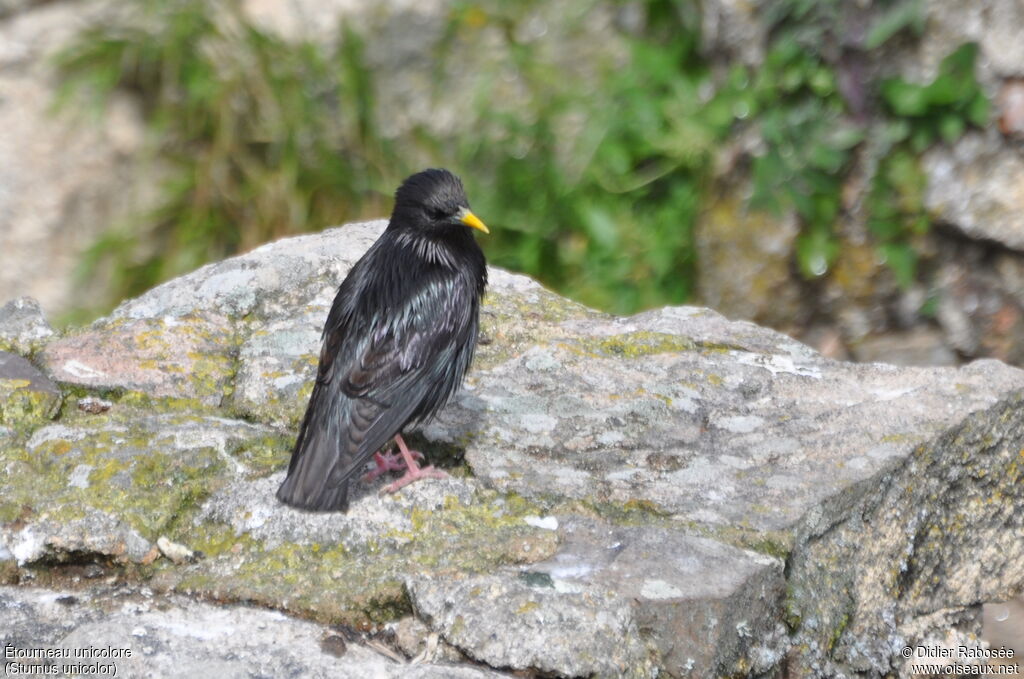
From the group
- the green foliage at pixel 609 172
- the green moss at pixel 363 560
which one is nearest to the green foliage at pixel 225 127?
the green foliage at pixel 609 172

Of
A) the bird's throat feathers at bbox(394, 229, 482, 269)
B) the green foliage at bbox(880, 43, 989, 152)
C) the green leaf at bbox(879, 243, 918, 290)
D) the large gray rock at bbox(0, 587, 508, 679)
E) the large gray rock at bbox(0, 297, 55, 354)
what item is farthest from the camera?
the green leaf at bbox(879, 243, 918, 290)

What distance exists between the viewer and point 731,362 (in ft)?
14.4

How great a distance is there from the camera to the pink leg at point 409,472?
359 centimetres

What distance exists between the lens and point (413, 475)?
11.9 ft

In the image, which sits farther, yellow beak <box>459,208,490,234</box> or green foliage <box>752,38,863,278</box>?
green foliage <box>752,38,863,278</box>

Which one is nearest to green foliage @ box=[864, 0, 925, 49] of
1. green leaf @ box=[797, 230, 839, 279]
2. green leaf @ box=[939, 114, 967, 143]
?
green leaf @ box=[939, 114, 967, 143]

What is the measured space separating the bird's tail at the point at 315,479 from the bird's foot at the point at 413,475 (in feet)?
0.47

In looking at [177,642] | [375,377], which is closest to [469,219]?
[375,377]

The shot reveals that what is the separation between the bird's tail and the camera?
344 cm

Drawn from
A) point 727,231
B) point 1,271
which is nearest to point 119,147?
point 1,271

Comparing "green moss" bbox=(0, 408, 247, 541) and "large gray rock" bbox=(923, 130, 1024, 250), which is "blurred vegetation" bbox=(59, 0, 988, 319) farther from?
"green moss" bbox=(0, 408, 247, 541)

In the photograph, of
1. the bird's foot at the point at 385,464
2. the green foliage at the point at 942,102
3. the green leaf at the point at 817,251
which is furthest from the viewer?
the green leaf at the point at 817,251

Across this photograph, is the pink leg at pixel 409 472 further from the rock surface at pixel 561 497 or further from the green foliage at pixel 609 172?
the green foliage at pixel 609 172

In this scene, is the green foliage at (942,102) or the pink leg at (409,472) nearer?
the pink leg at (409,472)
